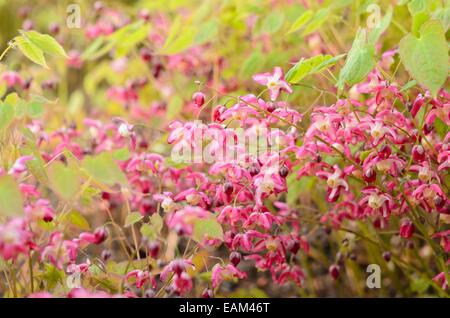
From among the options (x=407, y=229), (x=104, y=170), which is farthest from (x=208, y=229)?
(x=407, y=229)

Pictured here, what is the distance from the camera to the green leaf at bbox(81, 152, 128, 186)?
42.8 inches

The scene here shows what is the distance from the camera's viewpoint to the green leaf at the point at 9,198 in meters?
0.99

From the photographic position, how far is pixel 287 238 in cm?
146

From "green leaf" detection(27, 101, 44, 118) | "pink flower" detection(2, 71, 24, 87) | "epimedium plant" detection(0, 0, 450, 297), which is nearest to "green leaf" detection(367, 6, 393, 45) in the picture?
"epimedium plant" detection(0, 0, 450, 297)

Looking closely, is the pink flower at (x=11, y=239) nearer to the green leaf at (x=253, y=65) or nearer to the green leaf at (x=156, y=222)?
the green leaf at (x=156, y=222)

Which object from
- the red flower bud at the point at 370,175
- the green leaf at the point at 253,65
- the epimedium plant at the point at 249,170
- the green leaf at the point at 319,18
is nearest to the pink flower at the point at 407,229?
the epimedium plant at the point at 249,170

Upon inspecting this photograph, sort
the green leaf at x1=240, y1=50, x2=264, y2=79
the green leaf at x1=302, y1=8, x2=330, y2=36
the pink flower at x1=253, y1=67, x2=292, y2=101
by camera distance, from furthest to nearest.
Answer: the green leaf at x1=240, y1=50, x2=264, y2=79 → the green leaf at x1=302, y1=8, x2=330, y2=36 → the pink flower at x1=253, y1=67, x2=292, y2=101

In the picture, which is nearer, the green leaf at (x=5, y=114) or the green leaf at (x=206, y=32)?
the green leaf at (x=5, y=114)

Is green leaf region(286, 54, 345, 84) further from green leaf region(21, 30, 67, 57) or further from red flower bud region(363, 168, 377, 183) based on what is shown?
green leaf region(21, 30, 67, 57)

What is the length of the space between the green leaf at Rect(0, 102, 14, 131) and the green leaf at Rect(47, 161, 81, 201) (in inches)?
4.6

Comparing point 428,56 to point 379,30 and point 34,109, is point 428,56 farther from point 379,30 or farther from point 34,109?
point 34,109

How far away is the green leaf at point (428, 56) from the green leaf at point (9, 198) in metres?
0.68
